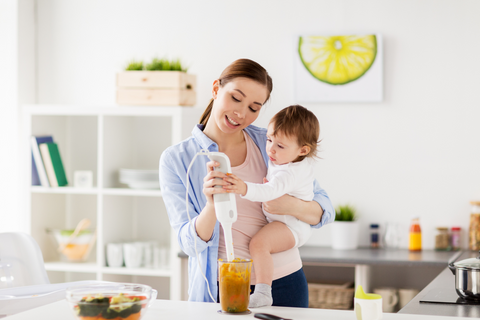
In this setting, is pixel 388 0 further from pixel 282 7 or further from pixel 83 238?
pixel 83 238

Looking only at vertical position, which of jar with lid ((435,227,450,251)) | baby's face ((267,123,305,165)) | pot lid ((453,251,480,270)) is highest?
baby's face ((267,123,305,165))

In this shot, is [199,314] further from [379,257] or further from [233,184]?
[379,257]

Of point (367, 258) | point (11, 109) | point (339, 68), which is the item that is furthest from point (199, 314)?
point (11, 109)

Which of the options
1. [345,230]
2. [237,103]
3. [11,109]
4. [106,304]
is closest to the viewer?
[106,304]

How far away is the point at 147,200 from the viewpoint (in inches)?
142

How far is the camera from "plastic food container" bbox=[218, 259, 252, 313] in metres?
1.34

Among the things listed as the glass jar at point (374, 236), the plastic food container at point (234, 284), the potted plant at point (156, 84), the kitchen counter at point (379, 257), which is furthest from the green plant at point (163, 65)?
the plastic food container at point (234, 284)

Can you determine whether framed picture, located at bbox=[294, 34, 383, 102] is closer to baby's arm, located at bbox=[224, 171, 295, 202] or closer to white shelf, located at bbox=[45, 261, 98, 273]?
white shelf, located at bbox=[45, 261, 98, 273]

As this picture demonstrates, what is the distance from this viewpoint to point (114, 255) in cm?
327

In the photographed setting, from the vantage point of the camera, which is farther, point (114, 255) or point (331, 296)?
point (114, 255)

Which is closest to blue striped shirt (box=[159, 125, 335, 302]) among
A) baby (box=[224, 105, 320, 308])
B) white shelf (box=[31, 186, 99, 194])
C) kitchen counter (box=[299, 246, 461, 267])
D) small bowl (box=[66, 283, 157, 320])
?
baby (box=[224, 105, 320, 308])

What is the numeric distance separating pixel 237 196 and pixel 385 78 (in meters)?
1.85

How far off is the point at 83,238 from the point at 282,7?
6.13 ft

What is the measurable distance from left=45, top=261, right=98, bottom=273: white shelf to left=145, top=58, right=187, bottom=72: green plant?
48.6 inches
